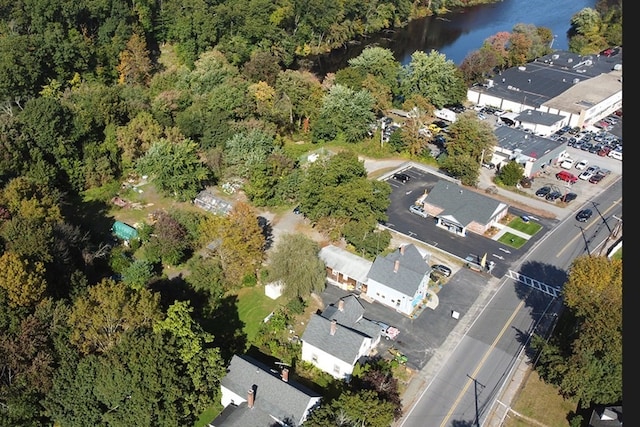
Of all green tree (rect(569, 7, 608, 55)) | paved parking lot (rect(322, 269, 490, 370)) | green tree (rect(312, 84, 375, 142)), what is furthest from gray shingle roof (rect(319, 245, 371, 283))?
green tree (rect(569, 7, 608, 55))

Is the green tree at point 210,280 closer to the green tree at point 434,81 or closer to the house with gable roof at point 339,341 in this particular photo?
the house with gable roof at point 339,341

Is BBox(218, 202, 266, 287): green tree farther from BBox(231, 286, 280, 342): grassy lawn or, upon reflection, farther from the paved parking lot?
the paved parking lot

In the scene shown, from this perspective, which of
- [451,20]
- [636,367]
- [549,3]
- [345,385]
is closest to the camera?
[636,367]

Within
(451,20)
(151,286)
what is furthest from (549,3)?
(151,286)

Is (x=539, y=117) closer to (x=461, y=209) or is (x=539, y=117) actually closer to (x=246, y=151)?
(x=461, y=209)

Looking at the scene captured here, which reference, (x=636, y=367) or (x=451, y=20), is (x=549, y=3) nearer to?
(x=451, y=20)
